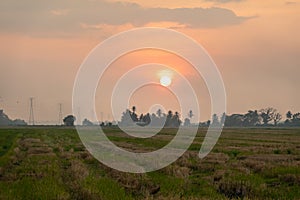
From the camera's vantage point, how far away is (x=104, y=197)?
13828 millimetres

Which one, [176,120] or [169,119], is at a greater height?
[169,119]

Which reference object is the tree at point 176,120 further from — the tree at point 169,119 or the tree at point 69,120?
the tree at point 69,120

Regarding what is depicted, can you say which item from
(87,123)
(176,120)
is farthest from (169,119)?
(87,123)

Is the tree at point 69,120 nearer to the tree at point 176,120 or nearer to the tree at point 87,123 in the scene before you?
the tree at point 87,123

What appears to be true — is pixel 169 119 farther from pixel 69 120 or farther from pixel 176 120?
pixel 69 120

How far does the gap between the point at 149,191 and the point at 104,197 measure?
2.01 metres

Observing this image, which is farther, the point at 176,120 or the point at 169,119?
the point at 176,120

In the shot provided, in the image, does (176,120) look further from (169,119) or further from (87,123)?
(87,123)

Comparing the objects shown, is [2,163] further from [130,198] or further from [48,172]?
[130,198]

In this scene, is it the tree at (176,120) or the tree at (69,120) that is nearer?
the tree at (69,120)

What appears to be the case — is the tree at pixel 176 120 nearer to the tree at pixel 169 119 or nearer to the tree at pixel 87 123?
the tree at pixel 169 119

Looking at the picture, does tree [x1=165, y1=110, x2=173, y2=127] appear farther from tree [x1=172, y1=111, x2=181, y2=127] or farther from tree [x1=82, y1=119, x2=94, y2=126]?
tree [x1=82, y1=119, x2=94, y2=126]

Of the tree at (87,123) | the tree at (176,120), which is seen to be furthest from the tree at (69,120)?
the tree at (176,120)

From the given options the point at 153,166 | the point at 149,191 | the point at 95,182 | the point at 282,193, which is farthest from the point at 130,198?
the point at 153,166
